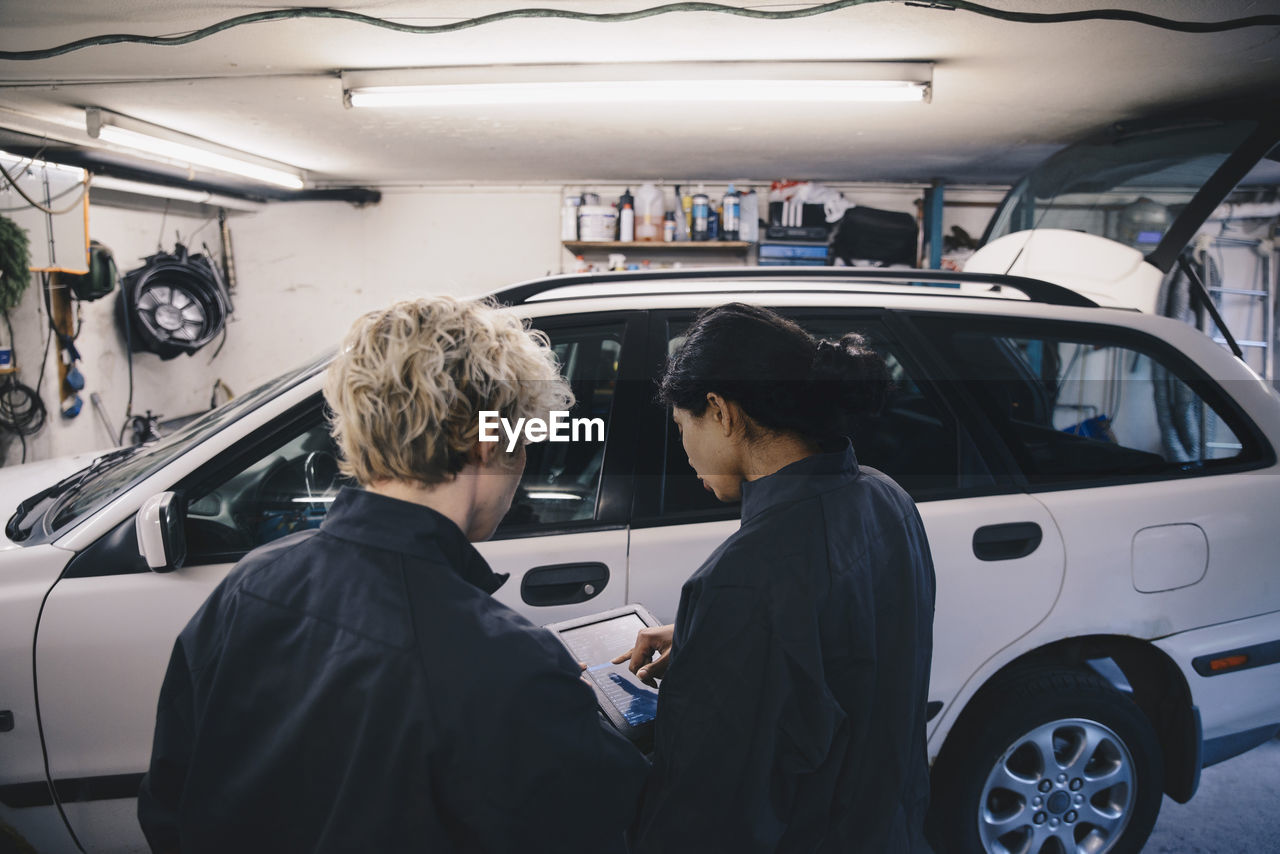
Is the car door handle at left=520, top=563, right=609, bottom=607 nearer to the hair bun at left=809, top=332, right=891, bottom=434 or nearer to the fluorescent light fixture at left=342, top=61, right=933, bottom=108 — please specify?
the hair bun at left=809, top=332, right=891, bottom=434

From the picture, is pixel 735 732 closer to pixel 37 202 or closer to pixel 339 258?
pixel 37 202

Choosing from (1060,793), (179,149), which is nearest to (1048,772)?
(1060,793)

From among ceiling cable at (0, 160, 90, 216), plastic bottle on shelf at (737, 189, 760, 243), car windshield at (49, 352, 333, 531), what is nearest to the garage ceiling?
ceiling cable at (0, 160, 90, 216)

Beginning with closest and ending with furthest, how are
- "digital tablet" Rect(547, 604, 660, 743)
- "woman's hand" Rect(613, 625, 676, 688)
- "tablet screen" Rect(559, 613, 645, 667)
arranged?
"digital tablet" Rect(547, 604, 660, 743)
"woman's hand" Rect(613, 625, 676, 688)
"tablet screen" Rect(559, 613, 645, 667)

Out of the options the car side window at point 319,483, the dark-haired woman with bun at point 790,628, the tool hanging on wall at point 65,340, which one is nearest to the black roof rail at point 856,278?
the car side window at point 319,483

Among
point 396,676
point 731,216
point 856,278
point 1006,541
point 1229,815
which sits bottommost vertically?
point 1229,815

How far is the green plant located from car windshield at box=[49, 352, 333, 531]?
11.5 ft

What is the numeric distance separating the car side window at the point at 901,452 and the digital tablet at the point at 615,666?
38 cm

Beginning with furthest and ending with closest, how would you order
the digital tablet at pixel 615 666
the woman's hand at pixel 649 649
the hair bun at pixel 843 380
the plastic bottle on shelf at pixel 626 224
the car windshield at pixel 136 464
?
the plastic bottle on shelf at pixel 626 224, the car windshield at pixel 136 464, the woman's hand at pixel 649 649, the digital tablet at pixel 615 666, the hair bun at pixel 843 380

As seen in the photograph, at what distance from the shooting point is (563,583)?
74.5 inches

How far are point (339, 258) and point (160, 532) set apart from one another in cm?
622

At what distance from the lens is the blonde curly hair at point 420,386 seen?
3.07 feet

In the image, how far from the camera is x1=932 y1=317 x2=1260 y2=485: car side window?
84.6 inches

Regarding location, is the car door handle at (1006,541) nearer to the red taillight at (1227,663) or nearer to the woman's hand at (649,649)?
the red taillight at (1227,663)
